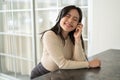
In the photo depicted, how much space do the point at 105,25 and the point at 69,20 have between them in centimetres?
89

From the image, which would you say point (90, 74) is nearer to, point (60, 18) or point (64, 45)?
point (64, 45)

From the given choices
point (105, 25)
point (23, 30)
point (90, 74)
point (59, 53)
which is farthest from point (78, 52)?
point (23, 30)

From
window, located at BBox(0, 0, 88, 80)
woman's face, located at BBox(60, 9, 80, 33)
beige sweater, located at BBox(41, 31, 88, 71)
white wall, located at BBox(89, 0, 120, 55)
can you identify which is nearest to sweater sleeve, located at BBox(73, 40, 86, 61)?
beige sweater, located at BBox(41, 31, 88, 71)

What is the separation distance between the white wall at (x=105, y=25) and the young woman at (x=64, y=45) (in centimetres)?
72

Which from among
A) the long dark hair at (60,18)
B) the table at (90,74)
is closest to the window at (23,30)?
the long dark hair at (60,18)

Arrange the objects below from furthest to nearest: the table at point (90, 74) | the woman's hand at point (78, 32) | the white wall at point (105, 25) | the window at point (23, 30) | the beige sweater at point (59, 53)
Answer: the window at point (23, 30)
the white wall at point (105, 25)
the woman's hand at point (78, 32)
the beige sweater at point (59, 53)
the table at point (90, 74)

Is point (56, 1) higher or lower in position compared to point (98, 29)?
higher

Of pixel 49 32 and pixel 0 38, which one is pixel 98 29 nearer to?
pixel 49 32

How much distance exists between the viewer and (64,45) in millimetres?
1559

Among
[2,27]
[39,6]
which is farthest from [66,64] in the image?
[2,27]

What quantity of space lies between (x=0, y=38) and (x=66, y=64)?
2.91 m

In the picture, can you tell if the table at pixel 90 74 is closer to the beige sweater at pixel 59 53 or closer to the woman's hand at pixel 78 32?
the beige sweater at pixel 59 53

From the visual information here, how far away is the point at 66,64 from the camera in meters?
1.37

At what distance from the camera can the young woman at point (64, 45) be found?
1388 mm
